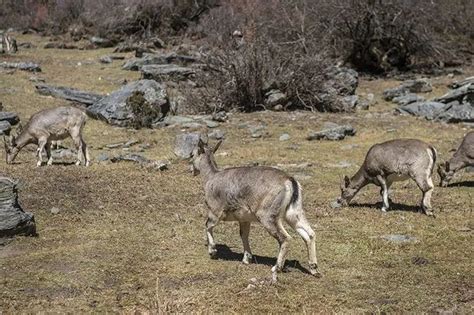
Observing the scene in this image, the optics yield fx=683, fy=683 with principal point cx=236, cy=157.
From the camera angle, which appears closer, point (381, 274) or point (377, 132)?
point (381, 274)

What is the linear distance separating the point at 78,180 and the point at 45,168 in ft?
5.20

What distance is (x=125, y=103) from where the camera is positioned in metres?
25.4

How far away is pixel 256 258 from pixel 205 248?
108cm

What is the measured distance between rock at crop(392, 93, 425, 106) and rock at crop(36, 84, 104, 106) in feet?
42.4

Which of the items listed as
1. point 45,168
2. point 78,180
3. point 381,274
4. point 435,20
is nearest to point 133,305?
point 381,274

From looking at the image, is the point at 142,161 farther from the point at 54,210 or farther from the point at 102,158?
the point at 54,210

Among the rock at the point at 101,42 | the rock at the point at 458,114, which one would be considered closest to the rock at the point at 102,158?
the rock at the point at 458,114

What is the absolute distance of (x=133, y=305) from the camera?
8.77 meters

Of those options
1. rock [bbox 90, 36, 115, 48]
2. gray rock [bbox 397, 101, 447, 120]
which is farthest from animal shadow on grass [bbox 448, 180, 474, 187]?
rock [bbox 90, 36, 115, 48]

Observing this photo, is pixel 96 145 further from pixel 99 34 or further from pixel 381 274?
pixel 99 34

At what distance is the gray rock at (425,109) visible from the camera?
26.7 m

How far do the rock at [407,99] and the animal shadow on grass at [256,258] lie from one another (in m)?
19.6

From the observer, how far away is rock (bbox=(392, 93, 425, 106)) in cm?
2957

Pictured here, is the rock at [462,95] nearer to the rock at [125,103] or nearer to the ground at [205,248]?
the ground at [205,248]
